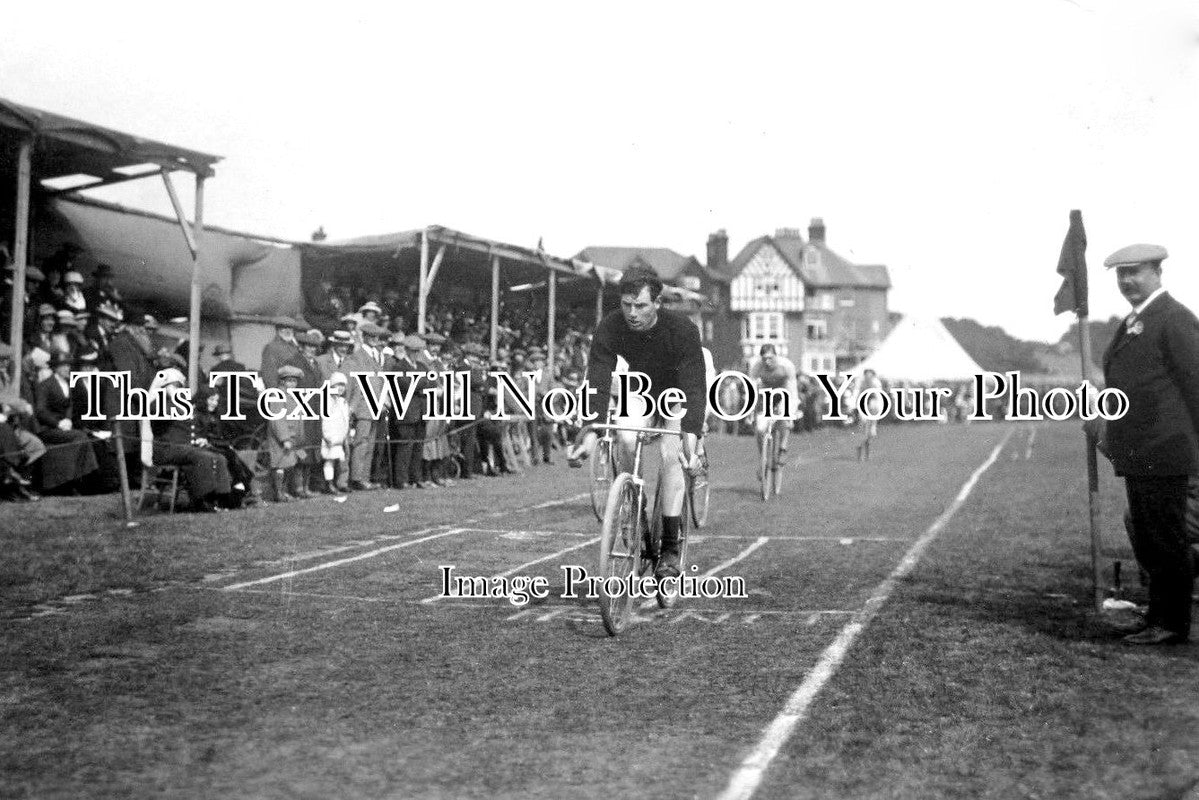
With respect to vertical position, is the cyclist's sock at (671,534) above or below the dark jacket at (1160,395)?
below

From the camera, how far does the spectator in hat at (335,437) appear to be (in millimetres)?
17094

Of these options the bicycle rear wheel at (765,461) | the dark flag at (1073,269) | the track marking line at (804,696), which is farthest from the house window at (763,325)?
the dark flag at (1073,269)

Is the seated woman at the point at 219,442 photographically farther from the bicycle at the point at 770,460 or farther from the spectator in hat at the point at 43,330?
the bicycle at the point at 770,460

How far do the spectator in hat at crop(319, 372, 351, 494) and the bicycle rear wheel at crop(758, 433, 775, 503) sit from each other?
5.09m

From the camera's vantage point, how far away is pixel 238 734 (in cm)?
526

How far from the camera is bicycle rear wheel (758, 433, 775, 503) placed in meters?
16.8

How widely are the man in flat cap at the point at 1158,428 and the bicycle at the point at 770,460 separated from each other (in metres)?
9.64

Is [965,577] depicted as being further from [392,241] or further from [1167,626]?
[392,241]

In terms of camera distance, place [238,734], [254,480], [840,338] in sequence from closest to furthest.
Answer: [238,734] < [254,480] < [840,338]

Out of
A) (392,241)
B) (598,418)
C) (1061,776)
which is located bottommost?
(1061,776)

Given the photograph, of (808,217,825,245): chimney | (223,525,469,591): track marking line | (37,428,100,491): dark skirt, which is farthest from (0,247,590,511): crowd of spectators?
(808,217,825,245): chimney

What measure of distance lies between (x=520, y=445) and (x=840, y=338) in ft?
315

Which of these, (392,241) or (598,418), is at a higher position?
(392,241)

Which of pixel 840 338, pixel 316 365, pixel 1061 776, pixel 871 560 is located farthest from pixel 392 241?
pixel 840 338
